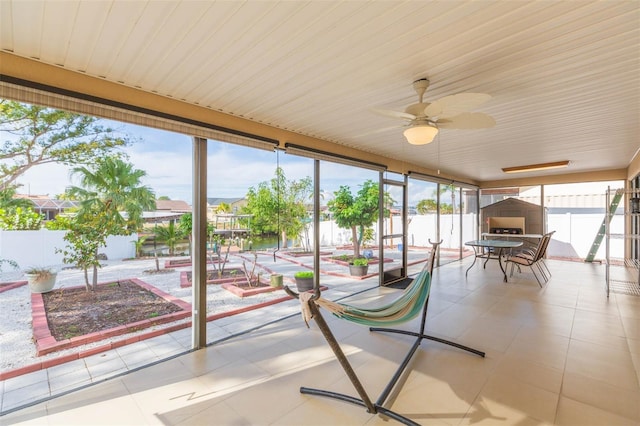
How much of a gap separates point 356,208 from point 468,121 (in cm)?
396

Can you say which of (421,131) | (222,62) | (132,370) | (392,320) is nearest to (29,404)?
(132,370)

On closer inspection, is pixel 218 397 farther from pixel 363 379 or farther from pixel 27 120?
pixel 27 120

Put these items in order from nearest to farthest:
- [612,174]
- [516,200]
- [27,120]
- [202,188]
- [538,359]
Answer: [27,120] → [538,359] → [202,188] → [612,174] → [516,200]

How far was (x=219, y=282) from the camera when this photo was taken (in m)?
4.90

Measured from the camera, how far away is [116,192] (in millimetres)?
2684

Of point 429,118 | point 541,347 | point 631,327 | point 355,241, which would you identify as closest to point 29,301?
point 429,118

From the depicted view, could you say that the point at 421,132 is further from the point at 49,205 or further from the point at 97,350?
the point at 97,350

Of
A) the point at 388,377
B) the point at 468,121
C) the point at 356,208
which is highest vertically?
the point at 468,121

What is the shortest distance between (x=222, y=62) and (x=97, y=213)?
179cm

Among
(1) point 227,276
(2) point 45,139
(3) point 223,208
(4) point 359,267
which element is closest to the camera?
(2) point 45,139

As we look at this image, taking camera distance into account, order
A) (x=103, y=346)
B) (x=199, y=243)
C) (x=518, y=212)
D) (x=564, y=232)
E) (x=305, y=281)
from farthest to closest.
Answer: (x=518, y=212) → (x=564, y=232) → (x=305, y=281) → (x=199, y=243) → (x=103, y=346)

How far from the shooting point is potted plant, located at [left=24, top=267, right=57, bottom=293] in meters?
2.36

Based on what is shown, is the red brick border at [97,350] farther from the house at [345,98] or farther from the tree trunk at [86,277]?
the tree trunk at [86,277]

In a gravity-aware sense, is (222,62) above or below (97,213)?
above
